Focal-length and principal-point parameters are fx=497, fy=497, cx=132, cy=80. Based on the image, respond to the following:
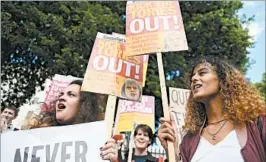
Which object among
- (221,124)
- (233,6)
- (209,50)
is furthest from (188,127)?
(233,6)

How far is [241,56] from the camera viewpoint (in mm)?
9508

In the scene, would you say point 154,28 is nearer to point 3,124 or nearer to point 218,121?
point 218,121

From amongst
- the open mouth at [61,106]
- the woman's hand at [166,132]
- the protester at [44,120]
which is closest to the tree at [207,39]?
the protester at [44,120]

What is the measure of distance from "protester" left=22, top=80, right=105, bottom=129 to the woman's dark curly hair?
0.76m

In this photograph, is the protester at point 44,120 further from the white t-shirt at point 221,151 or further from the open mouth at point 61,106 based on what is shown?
the white t-shirt at point 221,151

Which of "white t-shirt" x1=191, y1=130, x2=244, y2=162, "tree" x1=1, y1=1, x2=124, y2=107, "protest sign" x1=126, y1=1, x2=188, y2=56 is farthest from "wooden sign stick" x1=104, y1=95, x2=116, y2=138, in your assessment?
"tree" x1=1, y1=1, x2=124, y2=107

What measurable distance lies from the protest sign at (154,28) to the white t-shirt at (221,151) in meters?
0.62

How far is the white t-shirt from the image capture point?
2234 millimetres

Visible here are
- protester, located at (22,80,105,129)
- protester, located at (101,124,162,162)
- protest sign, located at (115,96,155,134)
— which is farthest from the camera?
protest sign, located at (115,96,155,134)

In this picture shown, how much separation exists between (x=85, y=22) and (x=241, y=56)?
3051mm

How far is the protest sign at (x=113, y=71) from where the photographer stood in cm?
303

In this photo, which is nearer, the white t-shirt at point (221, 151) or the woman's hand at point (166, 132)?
the white t-shirt at point (221, 151)

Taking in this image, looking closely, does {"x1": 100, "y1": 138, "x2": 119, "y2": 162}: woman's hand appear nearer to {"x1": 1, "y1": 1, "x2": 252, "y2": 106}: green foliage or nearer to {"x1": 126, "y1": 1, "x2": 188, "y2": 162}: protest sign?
{"x1": 126, "y1": 1, "x2": 188, "y2": 162}: protest sign

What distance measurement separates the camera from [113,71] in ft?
10.1
